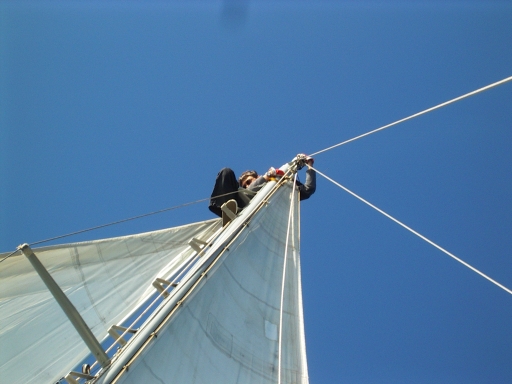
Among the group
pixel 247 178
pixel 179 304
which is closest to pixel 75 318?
pixel 179 304

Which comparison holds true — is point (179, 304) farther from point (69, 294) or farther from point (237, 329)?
point (69, 294)

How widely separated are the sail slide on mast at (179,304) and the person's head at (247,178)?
1.66 m

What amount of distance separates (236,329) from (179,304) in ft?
3.24

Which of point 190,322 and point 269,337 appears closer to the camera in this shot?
point 190,322

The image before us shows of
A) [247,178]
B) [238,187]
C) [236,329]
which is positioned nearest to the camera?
[236,329]

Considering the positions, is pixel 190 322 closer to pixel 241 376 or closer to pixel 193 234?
pixel 241 376

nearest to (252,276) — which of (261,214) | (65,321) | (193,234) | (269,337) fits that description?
(269,337)

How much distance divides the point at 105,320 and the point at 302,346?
4.01 m

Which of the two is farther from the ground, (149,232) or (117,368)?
(149,232)

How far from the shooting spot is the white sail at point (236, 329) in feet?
16.0

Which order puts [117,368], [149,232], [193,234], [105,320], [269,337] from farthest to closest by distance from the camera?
1. [193,234]
2. [149,232]
3. [105,320]
4. [269,337]
5. [117,368]

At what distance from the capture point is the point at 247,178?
41.7ft

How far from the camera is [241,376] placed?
5508 mm

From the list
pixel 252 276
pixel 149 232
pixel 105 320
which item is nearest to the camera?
pixel 252 276
